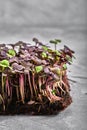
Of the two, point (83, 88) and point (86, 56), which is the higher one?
point (86, 56)

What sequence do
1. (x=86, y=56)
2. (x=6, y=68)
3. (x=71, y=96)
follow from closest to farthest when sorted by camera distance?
(x=6, y=68)
(x=71, y=96)
(x=86, y=56)

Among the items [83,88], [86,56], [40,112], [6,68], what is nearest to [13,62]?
[6,68]

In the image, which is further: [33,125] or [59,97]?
[59,97]

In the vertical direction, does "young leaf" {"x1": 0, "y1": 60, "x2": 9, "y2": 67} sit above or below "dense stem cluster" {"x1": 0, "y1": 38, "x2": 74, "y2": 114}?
above

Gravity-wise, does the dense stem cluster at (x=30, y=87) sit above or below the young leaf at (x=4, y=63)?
below

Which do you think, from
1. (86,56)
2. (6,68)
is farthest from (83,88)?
(86,56)

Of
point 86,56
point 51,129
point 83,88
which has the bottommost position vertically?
point 51,129

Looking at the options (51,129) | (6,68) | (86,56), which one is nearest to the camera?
(51,129)

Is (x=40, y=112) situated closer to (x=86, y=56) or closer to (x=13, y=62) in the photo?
(x=13, y=62)

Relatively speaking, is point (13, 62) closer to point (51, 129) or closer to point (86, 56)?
point (51, 129)
